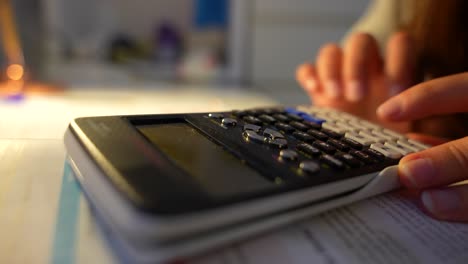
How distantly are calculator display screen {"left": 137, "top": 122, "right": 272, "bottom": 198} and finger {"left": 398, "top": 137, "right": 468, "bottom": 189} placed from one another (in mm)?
115

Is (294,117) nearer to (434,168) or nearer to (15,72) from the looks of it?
(434,168)

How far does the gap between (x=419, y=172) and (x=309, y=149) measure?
0.25ft

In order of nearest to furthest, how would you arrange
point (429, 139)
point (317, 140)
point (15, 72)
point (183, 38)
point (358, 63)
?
1. point (317, 140)
2. point (429, 139)
3. point (358, 63)
4. point (15, 72)
5. point (183, 38)

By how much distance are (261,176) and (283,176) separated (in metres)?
0.01

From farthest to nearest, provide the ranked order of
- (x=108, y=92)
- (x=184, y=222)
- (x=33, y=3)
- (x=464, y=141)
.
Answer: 1. (x=33, y=3)
2. (x=108, y=92)
3. (x=464, y=141)
4. (x=184, y=222)

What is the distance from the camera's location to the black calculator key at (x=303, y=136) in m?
0.33

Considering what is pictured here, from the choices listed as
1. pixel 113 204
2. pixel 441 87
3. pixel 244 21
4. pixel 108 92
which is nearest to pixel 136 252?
pixel 113 204

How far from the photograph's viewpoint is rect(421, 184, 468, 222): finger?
0.92 feet

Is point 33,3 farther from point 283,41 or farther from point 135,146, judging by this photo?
point 135,146

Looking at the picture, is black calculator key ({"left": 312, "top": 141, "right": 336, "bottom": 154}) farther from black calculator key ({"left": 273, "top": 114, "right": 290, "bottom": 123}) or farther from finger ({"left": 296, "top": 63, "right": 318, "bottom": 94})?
finger ({"left": 296, "top": 63, "right": 318, "bottom": 94})

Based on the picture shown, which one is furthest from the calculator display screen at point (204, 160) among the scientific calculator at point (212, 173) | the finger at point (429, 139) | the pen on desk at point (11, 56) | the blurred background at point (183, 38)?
the blurred background at point (183, 38)

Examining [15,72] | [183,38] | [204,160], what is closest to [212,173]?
[204,160]

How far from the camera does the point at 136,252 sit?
0.62ft

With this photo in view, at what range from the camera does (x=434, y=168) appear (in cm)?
28
